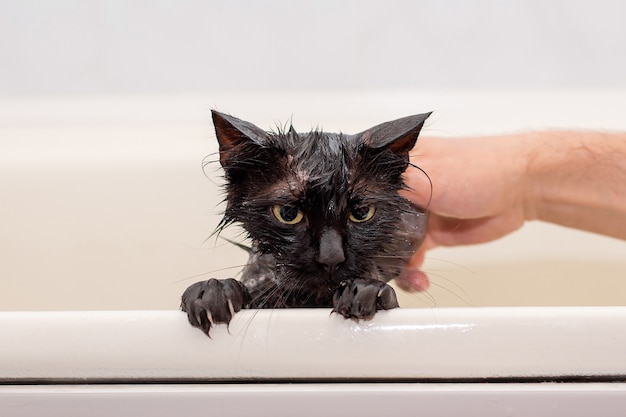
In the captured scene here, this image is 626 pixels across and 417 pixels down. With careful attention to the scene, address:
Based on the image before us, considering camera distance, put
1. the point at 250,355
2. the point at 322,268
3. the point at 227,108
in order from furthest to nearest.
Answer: the point at 227,108 < the point at 322,268 < the point at 250,355

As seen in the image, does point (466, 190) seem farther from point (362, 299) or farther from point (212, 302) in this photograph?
point (212, 302)

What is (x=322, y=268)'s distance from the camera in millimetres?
1144

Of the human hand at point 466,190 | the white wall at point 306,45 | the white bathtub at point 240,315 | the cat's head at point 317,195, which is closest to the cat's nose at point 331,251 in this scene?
the cat's head at point 317,195

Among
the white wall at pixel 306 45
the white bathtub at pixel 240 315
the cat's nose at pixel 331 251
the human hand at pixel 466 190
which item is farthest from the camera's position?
the white wall at pixel 306 45

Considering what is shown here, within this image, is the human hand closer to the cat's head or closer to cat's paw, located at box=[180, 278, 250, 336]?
the cat's head

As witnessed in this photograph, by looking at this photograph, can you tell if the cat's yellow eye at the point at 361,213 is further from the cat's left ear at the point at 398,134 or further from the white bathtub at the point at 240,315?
the white bathtub at the point at 240,315

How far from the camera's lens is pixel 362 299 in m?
1.04

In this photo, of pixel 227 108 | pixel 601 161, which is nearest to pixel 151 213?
pixel 227 108

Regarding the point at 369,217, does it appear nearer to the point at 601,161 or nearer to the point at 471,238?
the point at 471,238

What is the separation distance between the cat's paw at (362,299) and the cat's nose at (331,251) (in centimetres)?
4

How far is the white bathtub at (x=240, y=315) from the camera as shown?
3.28 ft

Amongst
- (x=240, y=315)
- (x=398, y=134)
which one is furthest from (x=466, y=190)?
(x=240, y=315)

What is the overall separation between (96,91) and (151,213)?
2.08 ft

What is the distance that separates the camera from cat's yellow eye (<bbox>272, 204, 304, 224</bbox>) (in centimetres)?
117
